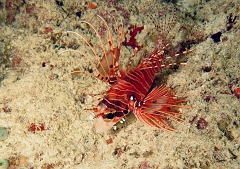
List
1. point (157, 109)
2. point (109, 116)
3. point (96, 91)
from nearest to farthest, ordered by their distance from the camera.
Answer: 1. point (109, 116)
2. point (157, 109)
3. point (96, 91)

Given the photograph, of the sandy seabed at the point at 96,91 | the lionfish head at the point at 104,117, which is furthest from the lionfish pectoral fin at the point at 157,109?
the lionfish head at the point at 104,117

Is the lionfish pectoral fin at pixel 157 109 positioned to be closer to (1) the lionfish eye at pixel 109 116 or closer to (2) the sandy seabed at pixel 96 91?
(2) the sandy seabed at pixel 96 91

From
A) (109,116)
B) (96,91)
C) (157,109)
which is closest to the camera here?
(109,116)

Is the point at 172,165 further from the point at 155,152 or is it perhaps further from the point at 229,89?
the point at 229,89

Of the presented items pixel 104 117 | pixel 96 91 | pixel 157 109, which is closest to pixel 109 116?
pixel 104 117

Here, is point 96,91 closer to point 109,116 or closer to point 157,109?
point 109,116

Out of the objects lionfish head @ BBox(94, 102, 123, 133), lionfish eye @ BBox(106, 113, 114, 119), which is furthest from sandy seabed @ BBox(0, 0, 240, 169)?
lionfish eye @ BBox(106, 113, 114, 119)

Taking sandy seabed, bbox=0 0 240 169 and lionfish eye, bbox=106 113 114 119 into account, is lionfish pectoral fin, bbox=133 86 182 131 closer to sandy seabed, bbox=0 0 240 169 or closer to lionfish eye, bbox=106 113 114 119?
sandy seabed, bbox=0 0 240 169
